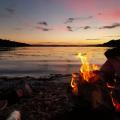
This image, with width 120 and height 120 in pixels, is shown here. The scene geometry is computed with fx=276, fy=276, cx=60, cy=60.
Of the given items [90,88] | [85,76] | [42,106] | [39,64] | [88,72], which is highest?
[88,72]

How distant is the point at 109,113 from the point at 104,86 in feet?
2.82

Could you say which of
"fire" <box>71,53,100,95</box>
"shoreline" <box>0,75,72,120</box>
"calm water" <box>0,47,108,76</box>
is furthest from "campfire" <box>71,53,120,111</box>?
"calm water" <box>0,47,108,76</box>

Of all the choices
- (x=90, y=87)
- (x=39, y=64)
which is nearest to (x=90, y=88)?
(x=90, y=87)

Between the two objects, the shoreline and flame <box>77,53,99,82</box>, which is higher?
flame <box>77,53,99,82</box>

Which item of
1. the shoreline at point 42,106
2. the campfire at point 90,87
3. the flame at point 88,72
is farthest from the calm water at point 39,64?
the campfire at point 90,87

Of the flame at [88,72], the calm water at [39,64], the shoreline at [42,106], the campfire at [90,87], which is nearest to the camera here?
the campfire at [90,87]

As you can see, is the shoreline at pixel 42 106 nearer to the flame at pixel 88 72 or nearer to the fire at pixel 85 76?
the fire at pixel 85 76

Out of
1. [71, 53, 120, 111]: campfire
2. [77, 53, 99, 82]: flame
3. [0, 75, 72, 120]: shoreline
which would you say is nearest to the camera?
[71, 53, 120, 111]: campfire

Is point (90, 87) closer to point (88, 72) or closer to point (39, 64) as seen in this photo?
point (88, 72)

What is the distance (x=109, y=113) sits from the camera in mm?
8719

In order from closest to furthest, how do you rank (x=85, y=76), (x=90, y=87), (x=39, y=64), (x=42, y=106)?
(x=90, y=87)
(x=85, y=76)
(x=42, y=106)
(x=39, y=64)

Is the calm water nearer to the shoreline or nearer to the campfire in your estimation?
the shoreline

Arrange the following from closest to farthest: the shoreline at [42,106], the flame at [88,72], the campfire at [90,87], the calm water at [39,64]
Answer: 1. the campfire at [90,87]
2. the flame at [88,72]
3. the shoreline at [42,106]
4. the calm water at [39,64]

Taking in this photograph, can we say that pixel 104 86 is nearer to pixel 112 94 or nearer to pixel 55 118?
pixel 112 94
